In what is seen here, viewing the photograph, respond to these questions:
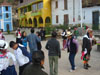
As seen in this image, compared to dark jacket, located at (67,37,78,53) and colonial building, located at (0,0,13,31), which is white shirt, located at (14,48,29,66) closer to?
dark jacket, located at (67,37,78,53)

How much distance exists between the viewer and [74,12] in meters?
27.2

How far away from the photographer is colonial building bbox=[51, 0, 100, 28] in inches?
919

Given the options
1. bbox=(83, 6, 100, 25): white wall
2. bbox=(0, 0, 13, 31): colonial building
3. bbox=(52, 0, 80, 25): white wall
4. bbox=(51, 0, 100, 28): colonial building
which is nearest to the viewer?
bbox=(51, 0, 100, 28): colonial building

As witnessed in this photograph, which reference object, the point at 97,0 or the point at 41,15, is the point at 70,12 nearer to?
the point at 97,0

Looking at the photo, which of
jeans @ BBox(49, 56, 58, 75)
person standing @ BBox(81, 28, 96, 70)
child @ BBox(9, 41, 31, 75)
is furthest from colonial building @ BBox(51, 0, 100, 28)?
child @ BBox(9, 41, 31, 75)

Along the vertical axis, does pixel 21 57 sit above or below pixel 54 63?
above

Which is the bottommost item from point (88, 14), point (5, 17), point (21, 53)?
point (21, 53)

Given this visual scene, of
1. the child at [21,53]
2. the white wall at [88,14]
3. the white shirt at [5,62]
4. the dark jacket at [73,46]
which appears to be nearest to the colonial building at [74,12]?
the white wall at [88,14]

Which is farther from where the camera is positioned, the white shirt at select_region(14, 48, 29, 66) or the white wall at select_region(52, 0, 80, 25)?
the white wall at select_region(52, 0, 80, 25)

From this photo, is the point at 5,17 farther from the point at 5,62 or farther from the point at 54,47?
the point at 5,62

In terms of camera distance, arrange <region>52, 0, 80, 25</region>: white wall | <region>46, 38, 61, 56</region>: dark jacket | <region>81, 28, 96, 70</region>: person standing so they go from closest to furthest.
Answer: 1. <region>46, 38, 61, 56</region>: dark jacket
2. <region>81, 28, 96, 70</region>: person standing
3. <region>52, 0, 80, 25</region>: white wall

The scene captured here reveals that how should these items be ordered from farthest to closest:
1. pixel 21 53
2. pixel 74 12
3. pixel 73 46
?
pixel 74 12 < pixel 73 46 < pixel 21 53

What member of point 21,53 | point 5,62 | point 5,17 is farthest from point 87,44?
point 5,17

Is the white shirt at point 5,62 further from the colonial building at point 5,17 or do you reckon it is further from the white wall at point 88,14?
the colonial building at point 5,17
